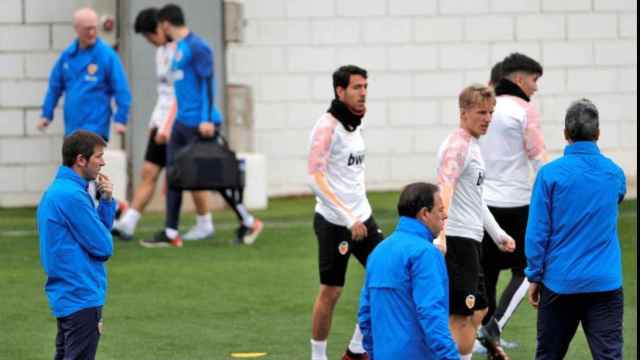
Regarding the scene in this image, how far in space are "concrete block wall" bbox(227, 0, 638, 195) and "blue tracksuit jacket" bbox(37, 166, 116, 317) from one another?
1048cm

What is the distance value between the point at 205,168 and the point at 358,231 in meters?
4.87

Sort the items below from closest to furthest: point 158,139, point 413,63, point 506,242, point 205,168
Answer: point 506,242, point 205,168, point 158,139, point 413,63

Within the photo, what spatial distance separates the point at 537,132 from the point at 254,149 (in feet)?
27.6

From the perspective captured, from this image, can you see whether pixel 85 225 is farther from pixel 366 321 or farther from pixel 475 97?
pixel 475 97

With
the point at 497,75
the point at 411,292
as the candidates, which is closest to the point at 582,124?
the point at 411,292

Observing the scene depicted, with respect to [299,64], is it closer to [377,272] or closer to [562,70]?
[562,70]

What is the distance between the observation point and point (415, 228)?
23.3 feet

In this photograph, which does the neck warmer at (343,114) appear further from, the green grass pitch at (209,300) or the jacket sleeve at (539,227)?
the jacket sleeve at (539,227)

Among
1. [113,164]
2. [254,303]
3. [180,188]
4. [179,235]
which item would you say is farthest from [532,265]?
[113,164]

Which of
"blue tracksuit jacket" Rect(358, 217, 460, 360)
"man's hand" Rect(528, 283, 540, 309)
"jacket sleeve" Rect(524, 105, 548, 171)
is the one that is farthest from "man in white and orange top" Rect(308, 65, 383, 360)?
"blue tracksuit jacket" Rect(358, 217, 460, 360)

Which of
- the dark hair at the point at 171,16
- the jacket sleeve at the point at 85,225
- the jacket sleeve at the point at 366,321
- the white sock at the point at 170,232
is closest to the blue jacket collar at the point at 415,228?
the jacket sleeve at the point at 366,321

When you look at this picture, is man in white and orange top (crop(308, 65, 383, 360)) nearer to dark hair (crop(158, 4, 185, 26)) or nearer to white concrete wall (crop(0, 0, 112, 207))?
dark hair (crop(158, 4, 185, 26))

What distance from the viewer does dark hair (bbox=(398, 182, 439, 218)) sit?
7121mm

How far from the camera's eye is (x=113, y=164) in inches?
672
